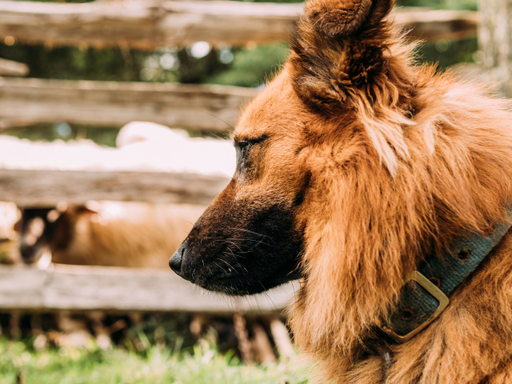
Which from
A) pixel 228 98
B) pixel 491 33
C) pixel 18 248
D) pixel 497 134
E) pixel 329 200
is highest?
pixel 491 33

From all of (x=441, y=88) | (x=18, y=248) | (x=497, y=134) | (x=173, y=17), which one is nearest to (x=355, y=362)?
(x=497, y=134)

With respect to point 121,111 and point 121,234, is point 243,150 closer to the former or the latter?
point 121,111

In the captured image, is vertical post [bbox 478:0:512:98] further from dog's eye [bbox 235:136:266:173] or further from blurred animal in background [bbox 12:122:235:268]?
dog's eye [bbox 235:136:266:173]

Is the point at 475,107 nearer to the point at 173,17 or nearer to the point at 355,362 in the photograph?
the point at 355,362

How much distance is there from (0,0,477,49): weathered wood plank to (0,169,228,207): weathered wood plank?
1.28 meters

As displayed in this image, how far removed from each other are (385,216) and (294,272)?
1.62 ft

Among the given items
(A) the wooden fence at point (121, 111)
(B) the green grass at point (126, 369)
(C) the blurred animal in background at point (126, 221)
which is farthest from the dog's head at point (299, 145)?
(C) the blurred animal in background at point (126, 221)

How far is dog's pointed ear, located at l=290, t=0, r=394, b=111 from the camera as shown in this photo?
4.24 ft

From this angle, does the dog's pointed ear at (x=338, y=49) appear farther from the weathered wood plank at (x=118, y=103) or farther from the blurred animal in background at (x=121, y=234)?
the blurred animal in background at (x=121, y=234)

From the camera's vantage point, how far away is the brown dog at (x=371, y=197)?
1329 mm

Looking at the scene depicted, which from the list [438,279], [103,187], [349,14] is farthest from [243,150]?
[103,187]

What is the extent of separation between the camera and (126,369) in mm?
2834

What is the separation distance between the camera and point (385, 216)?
4.51 feet

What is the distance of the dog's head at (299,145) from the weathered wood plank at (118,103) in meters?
2.14
